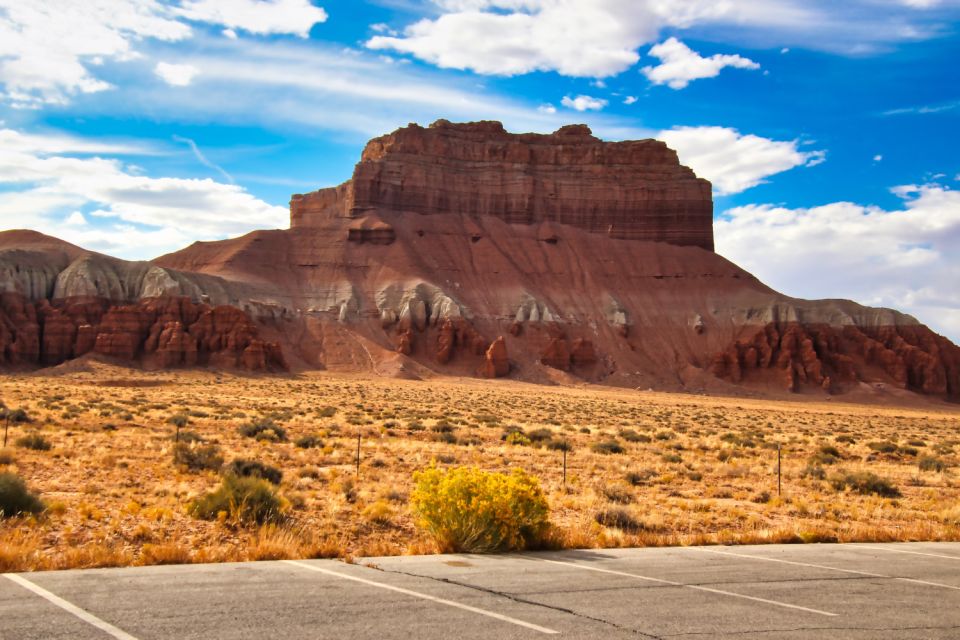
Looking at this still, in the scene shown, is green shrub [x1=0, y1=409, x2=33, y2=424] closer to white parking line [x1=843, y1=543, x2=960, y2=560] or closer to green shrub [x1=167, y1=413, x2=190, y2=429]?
green shrub [x1=167, y1=413, x2=190, y2=429]

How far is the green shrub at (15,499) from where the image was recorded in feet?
39.7

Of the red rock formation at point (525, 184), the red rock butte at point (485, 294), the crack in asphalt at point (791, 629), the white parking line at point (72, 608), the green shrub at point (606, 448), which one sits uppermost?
the red rock formation at point (525, 184)

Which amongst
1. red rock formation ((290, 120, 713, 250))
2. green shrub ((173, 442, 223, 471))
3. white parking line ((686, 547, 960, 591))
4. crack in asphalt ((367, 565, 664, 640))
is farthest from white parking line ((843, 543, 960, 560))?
red rock formation ((290, 120, 713, 250))

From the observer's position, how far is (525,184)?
112188mm

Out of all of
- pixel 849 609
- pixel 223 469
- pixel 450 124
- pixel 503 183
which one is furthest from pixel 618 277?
pixel 849 609

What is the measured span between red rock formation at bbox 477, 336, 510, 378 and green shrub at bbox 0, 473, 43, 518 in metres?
73.9

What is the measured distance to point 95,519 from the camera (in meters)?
12.5

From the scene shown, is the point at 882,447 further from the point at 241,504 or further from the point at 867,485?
the point at 241,504

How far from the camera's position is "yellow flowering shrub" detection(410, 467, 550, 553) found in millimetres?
11414

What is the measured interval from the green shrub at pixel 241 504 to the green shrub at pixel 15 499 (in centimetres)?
218

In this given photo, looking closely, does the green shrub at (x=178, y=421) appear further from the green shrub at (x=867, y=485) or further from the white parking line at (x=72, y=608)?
the white parking line at (x=72, y=608)

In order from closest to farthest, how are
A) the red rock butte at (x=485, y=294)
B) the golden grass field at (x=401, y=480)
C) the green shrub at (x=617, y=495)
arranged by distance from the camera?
the golden grass field at (x=401, y=480) < the green shrub at (x=617, y=495) < the red rock butte at (x=485, y=294)

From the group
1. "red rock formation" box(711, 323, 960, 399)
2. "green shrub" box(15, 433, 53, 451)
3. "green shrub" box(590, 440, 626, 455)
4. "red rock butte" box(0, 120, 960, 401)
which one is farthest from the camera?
"red rock formation" box(711, 323, 960, 399)

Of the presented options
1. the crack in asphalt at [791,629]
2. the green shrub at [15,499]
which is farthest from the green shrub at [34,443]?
the crack in asphalt at [791,629]
